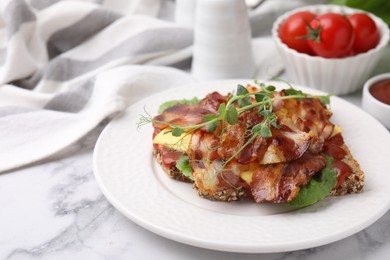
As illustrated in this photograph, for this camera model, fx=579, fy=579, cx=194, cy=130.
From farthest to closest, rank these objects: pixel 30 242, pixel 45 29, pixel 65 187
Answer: pixel 45 29
pixel 65 187
pixel 30 242

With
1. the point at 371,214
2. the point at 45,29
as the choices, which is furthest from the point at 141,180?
the point at 45,29

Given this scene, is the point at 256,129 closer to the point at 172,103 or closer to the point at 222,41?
the point at 172,103

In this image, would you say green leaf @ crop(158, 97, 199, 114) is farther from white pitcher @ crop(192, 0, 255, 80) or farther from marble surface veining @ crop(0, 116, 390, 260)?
white pitcher @ crop(192, 0, 255, 80)

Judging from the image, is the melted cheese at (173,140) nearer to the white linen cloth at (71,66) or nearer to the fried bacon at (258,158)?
the fried bacon at (258,158)

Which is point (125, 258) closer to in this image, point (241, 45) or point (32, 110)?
point (32, 110)

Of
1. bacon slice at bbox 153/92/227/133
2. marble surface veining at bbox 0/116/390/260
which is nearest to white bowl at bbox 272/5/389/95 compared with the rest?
bacon slice at bbox 153/92/227/133

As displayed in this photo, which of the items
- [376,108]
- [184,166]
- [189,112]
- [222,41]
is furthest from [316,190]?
[222,41]
